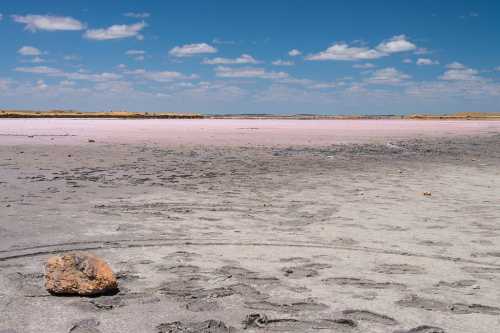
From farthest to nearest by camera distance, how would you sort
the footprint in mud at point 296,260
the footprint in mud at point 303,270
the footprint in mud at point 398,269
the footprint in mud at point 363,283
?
the footprint in mud at point 296,260, the footprint in mud at point 398,269, the footprint in mud at point 303,270, the footprint in mud at point 363,283

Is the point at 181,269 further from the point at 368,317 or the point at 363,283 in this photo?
the point at 368,317

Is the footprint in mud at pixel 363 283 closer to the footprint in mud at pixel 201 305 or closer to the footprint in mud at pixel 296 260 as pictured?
the footprint in mud at pixel 296 260

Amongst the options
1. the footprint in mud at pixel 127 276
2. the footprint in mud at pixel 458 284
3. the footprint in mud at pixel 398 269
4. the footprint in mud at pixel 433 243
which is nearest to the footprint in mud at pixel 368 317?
the footprint in mud at pixel 458 284

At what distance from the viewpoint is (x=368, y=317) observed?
367cm

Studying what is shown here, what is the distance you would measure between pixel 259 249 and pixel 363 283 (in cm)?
131

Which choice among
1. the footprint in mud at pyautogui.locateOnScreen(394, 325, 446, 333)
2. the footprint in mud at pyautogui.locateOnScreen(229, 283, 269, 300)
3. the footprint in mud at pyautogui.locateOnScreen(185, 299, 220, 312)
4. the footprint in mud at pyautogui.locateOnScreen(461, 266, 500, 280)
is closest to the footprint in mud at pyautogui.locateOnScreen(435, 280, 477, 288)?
the footprint in mud at pyautogui.locateOnScreen(461, 266, 500, 280)

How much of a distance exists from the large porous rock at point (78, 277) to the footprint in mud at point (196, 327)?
72 centimetres

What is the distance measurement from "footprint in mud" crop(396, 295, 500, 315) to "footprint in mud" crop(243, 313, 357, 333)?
603mm

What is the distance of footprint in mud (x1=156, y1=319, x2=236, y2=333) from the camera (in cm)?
346

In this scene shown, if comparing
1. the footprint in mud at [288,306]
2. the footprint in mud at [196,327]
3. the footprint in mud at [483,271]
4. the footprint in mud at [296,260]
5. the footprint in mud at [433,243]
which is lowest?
the footprint in mud at [196,327]

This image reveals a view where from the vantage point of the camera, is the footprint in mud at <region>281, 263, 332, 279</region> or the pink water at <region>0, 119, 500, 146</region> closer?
the footprint in mud at <region>281, 263, 332, 279</region>

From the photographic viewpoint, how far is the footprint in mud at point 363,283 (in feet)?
14.1

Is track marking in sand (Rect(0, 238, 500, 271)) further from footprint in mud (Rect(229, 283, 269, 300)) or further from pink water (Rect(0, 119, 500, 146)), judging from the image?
pink water (Rect(0, 119, 500, 146))

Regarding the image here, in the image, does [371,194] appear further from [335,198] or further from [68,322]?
[68,322]
